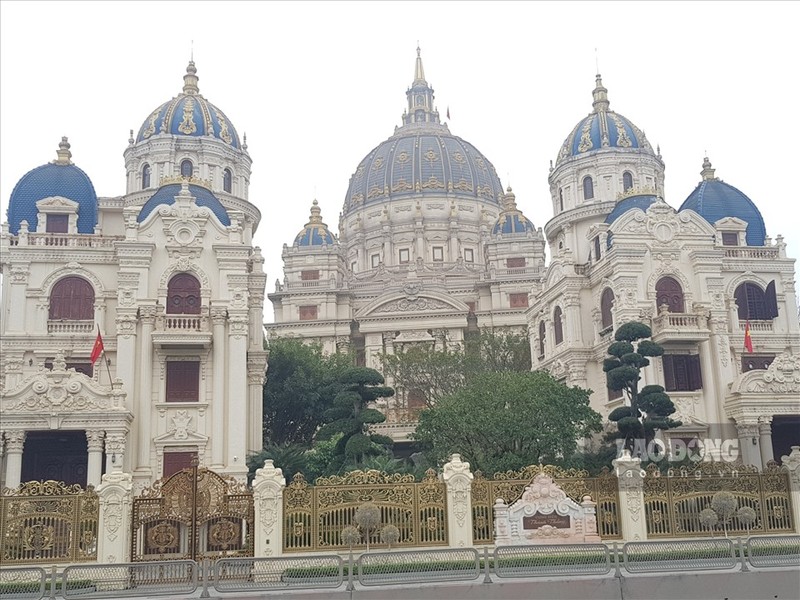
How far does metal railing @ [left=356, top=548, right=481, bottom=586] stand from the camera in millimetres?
16656

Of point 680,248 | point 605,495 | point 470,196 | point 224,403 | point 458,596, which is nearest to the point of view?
point 458,596

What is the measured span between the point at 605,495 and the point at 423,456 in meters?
11.8

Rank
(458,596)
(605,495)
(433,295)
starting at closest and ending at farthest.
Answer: (458,596), (605,495), (433,295)

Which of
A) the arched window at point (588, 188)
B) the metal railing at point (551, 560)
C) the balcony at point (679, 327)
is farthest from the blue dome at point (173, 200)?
the metal railing at point (551, 560)

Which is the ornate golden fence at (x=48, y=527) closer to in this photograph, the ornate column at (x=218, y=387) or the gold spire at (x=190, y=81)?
the ornate column at (x=218, y=387)

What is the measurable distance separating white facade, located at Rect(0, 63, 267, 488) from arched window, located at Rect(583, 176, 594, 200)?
1811 centimetres

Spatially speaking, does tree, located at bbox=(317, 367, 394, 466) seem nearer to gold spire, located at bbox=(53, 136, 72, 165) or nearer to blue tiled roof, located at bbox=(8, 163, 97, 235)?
blue tiled roof, located at bbox=(8, 163, 97, 235)

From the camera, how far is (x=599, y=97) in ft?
154

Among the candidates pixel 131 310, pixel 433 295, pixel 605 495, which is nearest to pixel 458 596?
pixel 605 495

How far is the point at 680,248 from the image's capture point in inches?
1489

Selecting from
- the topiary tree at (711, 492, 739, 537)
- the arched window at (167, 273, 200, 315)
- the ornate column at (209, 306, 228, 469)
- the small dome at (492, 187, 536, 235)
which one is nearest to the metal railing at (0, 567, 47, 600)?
the ornate column at (209, 306, 228, 469)

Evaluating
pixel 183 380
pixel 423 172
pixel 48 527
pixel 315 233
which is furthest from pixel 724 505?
pixel 423 172

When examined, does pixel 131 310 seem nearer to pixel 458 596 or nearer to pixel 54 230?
pixel 54 230

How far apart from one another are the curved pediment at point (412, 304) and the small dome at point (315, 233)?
421 inches
